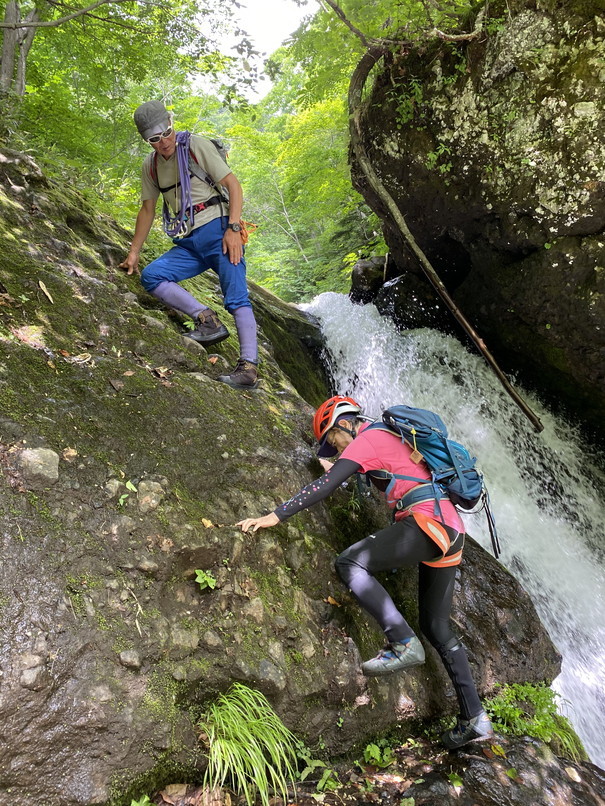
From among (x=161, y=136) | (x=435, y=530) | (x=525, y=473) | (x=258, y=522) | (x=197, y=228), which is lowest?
(x=258, y=522)

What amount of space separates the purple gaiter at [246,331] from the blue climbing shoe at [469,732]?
11.1 ft

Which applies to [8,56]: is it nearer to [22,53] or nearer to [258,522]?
[22,53]

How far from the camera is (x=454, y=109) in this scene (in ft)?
22.2

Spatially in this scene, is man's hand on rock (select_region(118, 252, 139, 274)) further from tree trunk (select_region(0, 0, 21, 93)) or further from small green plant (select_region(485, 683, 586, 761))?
tree trunk (select_region(0, 0, 21, 93))

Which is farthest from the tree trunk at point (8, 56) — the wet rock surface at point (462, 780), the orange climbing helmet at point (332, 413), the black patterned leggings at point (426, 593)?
the wet rock surface at point (462, 780)

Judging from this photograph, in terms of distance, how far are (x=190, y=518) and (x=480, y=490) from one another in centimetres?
199

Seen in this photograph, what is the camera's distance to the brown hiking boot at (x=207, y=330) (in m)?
4.67

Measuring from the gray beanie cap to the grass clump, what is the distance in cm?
401

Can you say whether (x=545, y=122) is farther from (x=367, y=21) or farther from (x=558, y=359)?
(x=558, y=359)

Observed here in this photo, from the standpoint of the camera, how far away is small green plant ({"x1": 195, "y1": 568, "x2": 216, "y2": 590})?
110 inches

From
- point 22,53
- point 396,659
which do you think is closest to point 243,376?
point 396,659

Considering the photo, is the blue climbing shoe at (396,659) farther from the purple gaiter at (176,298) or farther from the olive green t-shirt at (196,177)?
the olive green t-shirt at (196,177)

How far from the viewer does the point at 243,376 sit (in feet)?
15.0

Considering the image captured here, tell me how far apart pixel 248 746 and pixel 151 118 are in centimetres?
433
